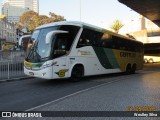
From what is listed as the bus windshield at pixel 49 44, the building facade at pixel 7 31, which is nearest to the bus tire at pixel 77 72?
the bus windshield at pixel 49 44

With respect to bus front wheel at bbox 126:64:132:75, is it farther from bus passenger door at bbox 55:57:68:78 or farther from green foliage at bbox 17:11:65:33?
green foliage at bbox 17:11:65:33

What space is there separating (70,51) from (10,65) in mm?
4720

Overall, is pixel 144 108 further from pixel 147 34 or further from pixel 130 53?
pixel 147 34

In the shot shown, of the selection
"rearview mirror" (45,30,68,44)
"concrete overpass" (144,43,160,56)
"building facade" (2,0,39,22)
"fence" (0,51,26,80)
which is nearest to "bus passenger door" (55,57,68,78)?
"rearview mirror" (45,30,68,44)

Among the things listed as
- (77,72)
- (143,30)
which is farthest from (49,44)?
(143,30)

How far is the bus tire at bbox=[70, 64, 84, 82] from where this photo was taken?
1375 cm

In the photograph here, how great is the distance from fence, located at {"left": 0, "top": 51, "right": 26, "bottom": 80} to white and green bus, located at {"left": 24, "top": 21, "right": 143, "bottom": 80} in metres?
2.84

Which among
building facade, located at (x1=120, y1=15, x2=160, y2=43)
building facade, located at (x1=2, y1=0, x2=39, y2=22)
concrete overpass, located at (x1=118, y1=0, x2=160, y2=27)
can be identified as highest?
building facade, located at (x1=2, y1=0, x2=39, y2=22)

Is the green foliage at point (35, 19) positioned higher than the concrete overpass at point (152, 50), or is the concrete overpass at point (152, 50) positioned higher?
the green foliage at point (35, 19)

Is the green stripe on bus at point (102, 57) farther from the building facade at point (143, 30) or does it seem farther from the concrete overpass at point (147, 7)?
the building facade at point (143, 30)

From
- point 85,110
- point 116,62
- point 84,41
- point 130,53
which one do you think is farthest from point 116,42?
point 85,110

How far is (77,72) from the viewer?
14.0 meters

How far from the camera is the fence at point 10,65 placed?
15.4 m

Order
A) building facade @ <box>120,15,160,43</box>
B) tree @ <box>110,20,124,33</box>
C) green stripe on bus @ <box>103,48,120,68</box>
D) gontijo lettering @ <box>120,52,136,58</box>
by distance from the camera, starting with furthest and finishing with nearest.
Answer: tree @ <box>110,20,124,33</box> → building facade @ <box>120,15,160,43</box> → gontijo lettering @ <box>120,52,136,58</box> → green stripe on bus @ <box>103,48,120,68</box>
